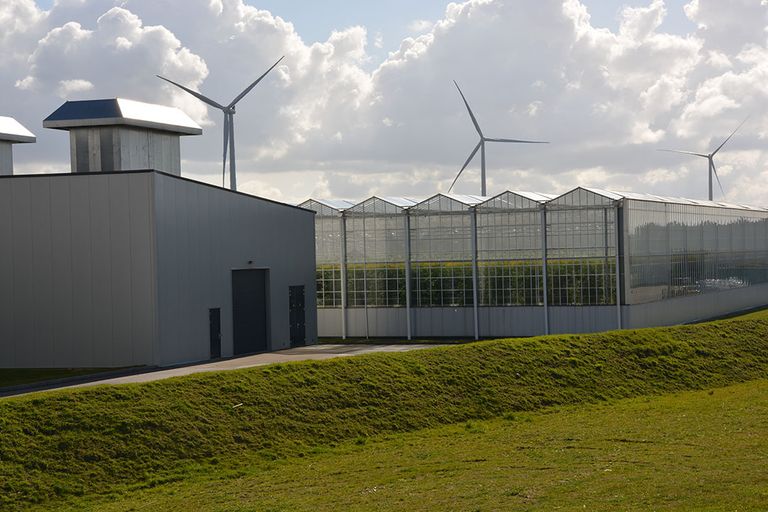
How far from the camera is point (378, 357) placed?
121 ft

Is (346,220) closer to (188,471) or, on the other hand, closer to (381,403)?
(381,403)

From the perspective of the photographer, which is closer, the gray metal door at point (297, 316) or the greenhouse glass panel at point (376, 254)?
the gray metal door at point (297, 316)

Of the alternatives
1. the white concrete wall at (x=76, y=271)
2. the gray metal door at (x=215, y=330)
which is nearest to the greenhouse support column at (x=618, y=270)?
the gray metal door at (x=215, y=330)

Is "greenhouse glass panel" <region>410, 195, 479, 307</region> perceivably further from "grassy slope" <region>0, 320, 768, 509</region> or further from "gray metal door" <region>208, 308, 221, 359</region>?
"gray metal door" <region>208, 308, 221, 359</region>

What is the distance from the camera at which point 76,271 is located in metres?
42.2

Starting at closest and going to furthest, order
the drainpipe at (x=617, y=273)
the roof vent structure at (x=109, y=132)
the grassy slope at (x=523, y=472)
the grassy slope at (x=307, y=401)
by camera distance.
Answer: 1. the grassy slope at (x=523, y=472)
2. the grassy slope at (x=307, y=401)
3. the roof vent structure at (x=109, y=132)
4. the drainpipe at (x=617, y=273)

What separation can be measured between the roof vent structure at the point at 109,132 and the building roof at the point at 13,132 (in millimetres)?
6717

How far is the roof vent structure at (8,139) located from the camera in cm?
5438

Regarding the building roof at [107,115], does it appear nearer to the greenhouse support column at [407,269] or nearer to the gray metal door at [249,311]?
the gray metal door at [249,311]

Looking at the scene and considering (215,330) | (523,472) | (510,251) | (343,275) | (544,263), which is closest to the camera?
(523,472)

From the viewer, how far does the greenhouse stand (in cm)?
5750

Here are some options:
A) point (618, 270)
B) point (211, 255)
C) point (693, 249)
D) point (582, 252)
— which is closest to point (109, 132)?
point (211, 255)

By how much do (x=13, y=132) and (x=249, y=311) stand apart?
15324 millimetres

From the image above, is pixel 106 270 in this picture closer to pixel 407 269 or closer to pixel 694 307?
pixel 407 269
